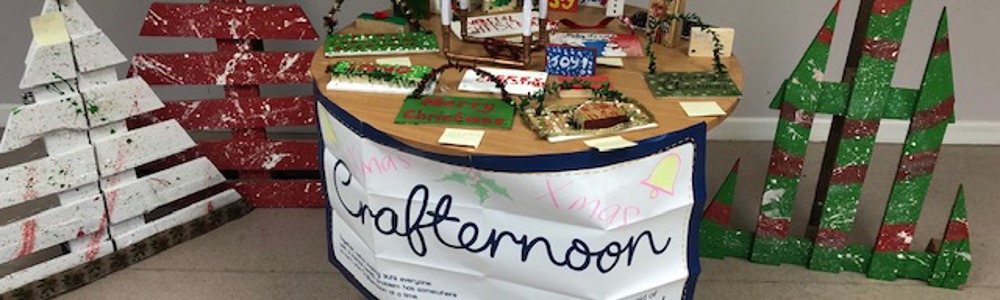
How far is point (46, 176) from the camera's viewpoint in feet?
6.82

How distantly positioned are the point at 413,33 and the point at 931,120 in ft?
4.33

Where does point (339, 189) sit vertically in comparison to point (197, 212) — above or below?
above

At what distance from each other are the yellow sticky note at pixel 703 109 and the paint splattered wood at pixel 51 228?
1620 millimetres

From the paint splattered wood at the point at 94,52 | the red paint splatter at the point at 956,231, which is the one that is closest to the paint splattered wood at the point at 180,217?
the paint splattered wood at the point at 94,52

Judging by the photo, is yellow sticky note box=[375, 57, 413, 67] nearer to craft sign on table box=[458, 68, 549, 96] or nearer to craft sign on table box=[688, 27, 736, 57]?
craft sign on table box=[458, 68, 549, 96]

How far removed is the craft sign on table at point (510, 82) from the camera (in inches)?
64.7

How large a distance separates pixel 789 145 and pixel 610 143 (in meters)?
0.88

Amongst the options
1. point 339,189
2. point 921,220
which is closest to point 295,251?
point 339,189

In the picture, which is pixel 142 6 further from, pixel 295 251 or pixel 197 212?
pixel 295 251

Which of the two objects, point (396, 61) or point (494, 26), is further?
point (494, 26)

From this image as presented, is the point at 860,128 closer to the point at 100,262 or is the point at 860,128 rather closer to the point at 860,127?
the point at 860,127

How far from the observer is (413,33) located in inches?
77.8

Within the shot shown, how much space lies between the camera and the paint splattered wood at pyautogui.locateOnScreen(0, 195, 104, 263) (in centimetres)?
207

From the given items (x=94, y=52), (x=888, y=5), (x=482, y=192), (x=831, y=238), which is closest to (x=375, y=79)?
(x=482, y=192)
